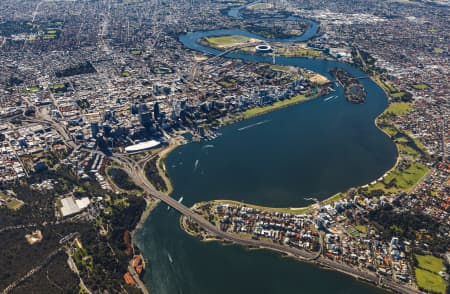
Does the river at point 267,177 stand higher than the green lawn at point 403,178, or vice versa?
the green lawn at point 403,178

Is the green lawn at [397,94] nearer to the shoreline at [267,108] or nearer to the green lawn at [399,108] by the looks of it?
the green lawn at [399,108]

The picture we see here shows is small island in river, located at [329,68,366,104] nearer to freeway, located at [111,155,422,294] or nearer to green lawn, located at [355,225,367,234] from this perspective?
green lawn, located at [355,225,367,234]

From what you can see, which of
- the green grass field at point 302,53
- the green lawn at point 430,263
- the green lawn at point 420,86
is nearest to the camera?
the green lawn at point 430,263

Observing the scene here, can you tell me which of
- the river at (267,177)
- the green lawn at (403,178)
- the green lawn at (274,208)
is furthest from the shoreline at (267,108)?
the green lawn at (403,178)

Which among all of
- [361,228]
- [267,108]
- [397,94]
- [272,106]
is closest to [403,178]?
[361,228]

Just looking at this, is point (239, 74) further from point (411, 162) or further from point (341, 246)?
point (341, 246)

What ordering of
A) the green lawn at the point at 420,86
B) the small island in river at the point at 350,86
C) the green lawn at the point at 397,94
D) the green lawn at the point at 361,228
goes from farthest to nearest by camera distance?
the green lawn at the point at 420,86 → the green lawn at the point at 397,94 → the small island in river at the point at 350,86 → the green lawn at the point at 361,228

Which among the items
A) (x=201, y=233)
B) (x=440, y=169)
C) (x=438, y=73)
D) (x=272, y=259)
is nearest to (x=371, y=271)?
(x=272, y=259)
